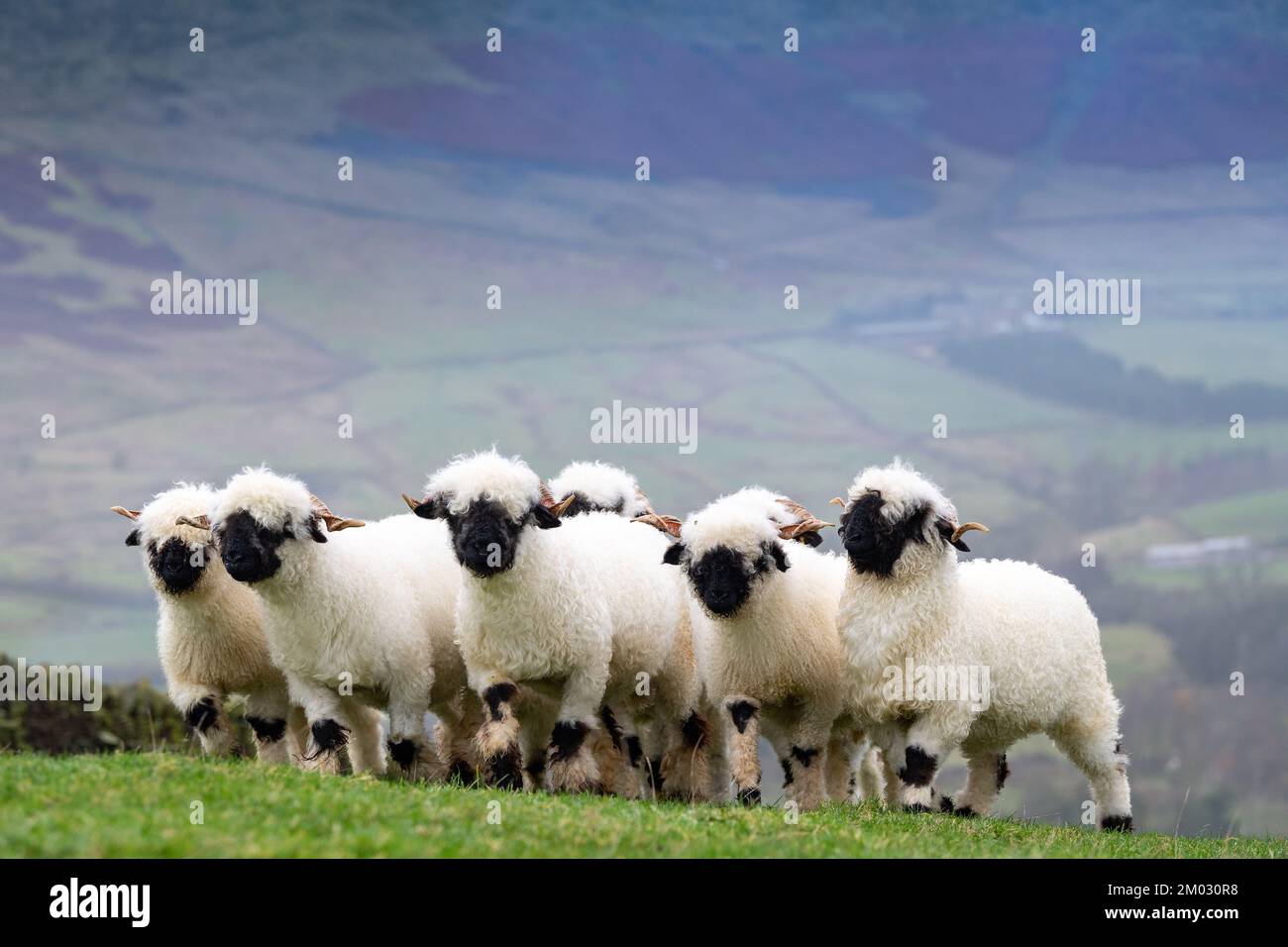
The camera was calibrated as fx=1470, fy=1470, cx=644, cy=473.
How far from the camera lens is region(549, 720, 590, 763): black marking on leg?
1320 centimetres

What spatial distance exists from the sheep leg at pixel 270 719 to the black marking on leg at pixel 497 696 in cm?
281

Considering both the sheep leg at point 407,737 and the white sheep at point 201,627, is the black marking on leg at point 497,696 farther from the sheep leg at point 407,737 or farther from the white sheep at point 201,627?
the white sheep at point 201,627

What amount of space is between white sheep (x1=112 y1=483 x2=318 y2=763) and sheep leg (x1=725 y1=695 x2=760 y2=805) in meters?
4.39

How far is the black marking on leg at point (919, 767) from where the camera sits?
13445 millimetres

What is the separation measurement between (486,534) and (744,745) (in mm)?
3270

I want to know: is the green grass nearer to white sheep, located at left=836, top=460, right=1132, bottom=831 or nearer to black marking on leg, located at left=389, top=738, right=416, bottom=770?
white sheep, located at left=836, top=460, right=1132, bottom=831

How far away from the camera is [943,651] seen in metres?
13.6

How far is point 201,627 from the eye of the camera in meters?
14.4

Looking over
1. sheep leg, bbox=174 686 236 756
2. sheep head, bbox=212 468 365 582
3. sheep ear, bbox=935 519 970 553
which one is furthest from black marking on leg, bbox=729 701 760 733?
→ sheep leg, bbox=174 686 236 756
